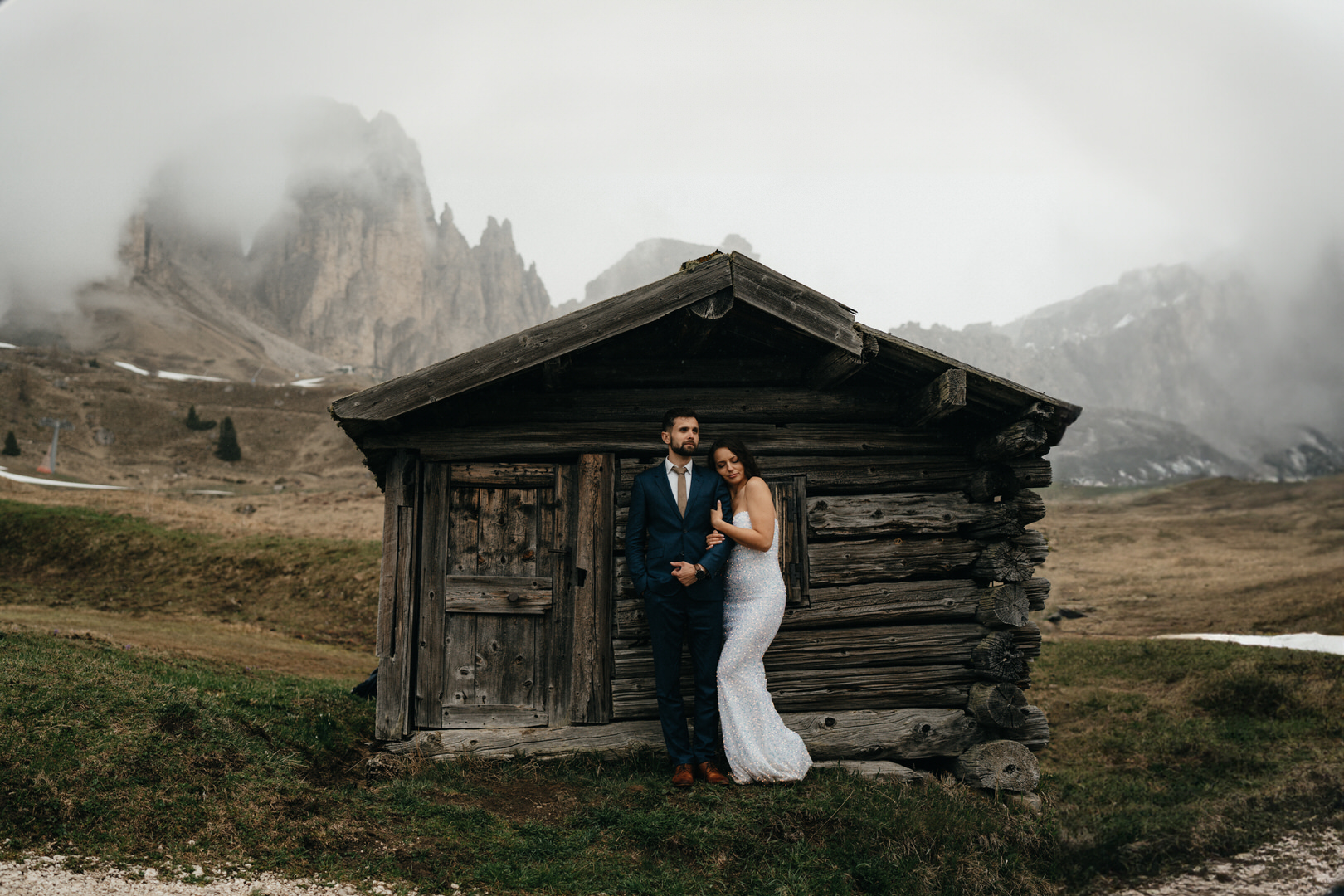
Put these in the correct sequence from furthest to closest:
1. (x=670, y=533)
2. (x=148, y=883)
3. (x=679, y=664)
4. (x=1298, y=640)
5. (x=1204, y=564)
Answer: (x=1204, y=564), (x=1298, y=640), (x=679, y=664), (x=670, y=533), (x=148, y=883)

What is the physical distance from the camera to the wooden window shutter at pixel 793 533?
671 cm

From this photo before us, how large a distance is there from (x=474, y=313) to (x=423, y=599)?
178 meters

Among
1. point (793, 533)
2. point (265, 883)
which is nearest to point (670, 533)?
point (793, 533)

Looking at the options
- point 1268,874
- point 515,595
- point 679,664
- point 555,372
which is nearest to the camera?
point 1268,874

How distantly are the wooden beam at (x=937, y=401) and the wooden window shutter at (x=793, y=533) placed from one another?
1078mm

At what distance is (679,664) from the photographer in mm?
5945

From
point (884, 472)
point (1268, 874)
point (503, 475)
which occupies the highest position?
point (884, 472)

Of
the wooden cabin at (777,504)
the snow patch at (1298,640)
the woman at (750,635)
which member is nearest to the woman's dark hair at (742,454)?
the woman at (750,635)

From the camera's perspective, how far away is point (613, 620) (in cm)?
653

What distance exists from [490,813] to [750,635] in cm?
208

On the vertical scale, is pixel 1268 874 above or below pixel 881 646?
below

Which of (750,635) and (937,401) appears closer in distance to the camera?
(750,635)

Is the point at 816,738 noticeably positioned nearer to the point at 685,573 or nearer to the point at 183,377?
the point at 685,573

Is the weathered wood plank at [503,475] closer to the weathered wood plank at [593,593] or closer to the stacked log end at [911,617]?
the weathered wood plank at [593,593]
